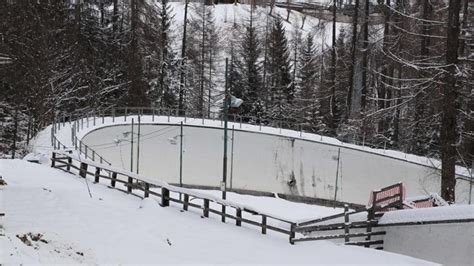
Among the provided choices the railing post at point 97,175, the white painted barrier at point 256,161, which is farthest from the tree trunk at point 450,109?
the white painted barrier at point 256,161

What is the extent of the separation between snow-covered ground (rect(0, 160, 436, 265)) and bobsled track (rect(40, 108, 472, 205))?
15.8 meters

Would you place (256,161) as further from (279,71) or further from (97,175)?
(279,71)

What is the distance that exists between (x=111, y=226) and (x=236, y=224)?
3.93m

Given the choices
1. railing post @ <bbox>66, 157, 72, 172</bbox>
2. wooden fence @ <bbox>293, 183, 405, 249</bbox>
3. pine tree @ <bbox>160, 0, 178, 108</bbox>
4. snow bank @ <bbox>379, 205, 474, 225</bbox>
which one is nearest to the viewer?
snow bank @ <bbox>379, 205, 474, 225</bbox>

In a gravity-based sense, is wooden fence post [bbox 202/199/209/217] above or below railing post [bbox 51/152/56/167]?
below

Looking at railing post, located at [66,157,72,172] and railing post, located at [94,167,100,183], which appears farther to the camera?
railing post, located at [66,157,72,172]

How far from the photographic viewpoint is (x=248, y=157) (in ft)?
119

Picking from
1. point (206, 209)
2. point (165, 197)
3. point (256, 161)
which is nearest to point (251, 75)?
point (256, 161)

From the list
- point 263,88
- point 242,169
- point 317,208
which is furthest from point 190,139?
point 263,88

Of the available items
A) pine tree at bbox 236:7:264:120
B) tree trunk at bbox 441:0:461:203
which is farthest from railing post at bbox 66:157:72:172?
pine tree at bbox 236:7:264:120

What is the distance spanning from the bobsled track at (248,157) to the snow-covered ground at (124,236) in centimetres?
1577

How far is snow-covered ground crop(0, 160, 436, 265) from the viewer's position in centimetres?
1073

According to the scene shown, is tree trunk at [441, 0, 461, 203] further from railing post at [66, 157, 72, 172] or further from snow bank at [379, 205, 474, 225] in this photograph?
railing post at [66, 157, 72, 172]

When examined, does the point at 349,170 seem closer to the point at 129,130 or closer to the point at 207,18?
the point at 129,130
